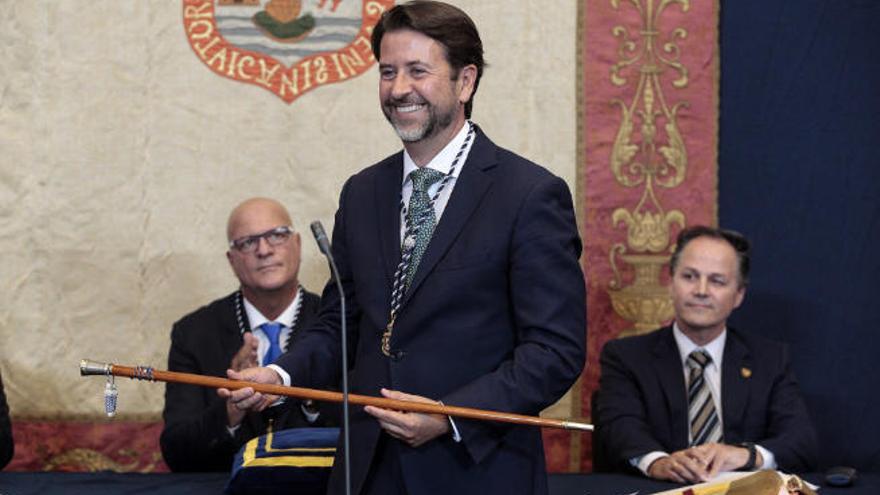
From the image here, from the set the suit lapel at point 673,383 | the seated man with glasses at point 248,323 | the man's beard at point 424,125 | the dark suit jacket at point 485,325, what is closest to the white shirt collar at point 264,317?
the seated man with glasses at point 248,323

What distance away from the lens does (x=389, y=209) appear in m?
2.39

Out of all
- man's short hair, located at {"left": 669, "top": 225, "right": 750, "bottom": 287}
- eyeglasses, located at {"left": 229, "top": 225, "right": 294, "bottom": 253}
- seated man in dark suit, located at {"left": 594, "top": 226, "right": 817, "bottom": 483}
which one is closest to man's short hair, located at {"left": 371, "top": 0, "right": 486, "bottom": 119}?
seated man in dark suit, located at {"left": 594, "top": 226, "right": 817, "bottom": 483}

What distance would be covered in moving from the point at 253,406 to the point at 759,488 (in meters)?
0.96

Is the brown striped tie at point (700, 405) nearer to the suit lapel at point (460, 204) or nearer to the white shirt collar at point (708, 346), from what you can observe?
the white shirt collar at point (708, 346)

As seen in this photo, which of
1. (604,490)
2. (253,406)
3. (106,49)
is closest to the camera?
(253,406)

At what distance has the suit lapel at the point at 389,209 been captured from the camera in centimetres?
234

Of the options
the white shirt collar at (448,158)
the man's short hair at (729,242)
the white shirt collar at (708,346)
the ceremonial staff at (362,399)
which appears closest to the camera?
the ceremonial staff at (362,399)

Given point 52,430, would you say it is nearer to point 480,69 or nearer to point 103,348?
point 103,348

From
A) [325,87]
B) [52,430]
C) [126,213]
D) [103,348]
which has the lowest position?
[52,430]

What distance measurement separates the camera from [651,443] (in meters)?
3.62

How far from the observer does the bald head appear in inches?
160

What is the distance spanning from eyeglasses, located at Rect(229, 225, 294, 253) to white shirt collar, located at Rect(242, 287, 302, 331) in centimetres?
16

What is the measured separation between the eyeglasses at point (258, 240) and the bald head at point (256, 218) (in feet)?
0.05

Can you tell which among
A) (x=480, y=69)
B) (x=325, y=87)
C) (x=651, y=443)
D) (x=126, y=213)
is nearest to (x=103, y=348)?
(x=126, y=213)
